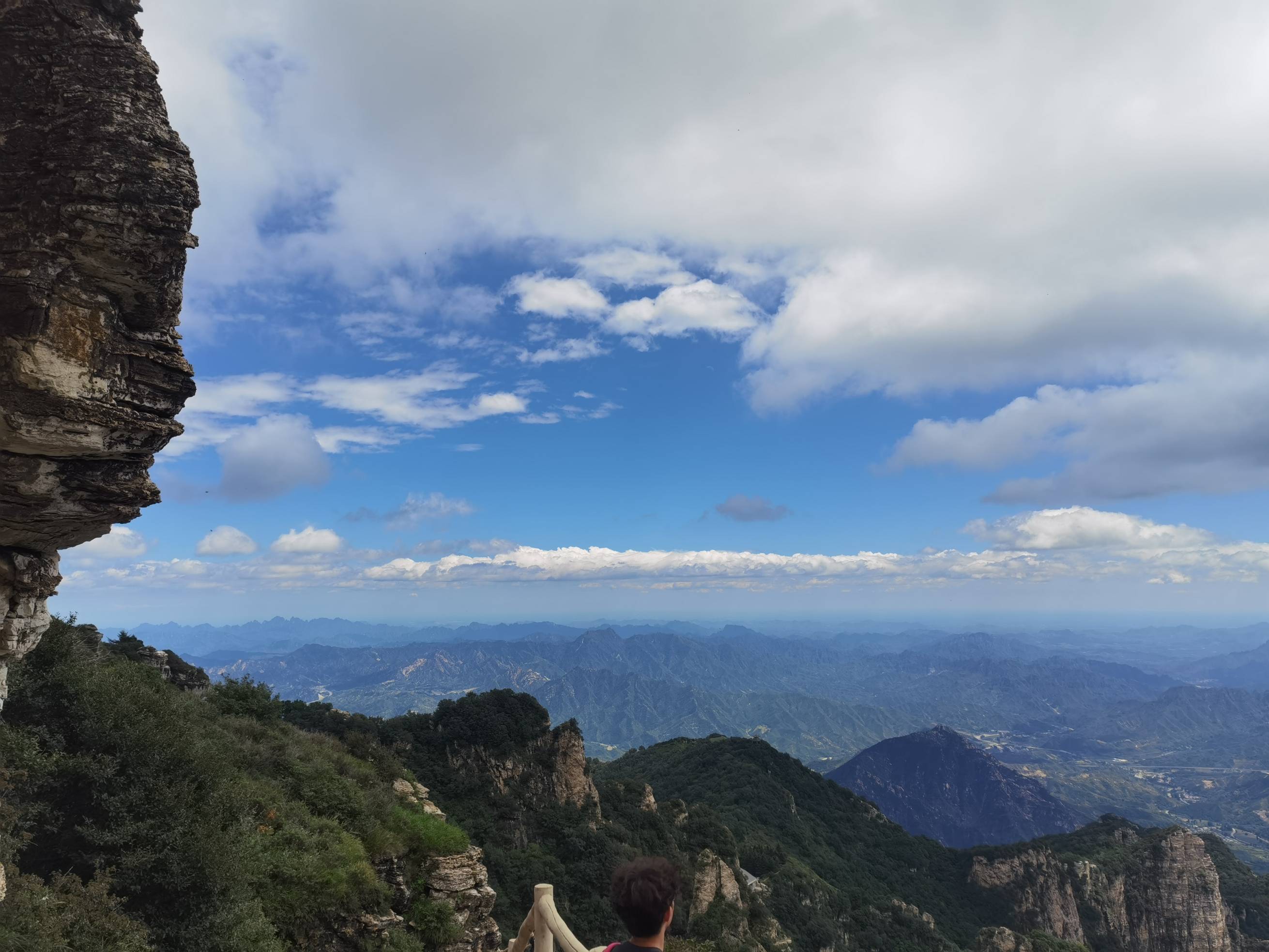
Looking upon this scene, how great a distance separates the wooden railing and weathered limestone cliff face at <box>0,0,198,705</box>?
9640mm

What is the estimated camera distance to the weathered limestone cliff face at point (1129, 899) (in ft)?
300

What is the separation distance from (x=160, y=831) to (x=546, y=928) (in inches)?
638

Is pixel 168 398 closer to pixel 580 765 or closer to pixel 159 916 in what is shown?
pixel 159 916

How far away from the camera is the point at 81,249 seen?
8.90 meters

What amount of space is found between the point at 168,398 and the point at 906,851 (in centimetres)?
13176

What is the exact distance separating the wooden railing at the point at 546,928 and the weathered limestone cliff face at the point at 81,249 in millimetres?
Result: 9640

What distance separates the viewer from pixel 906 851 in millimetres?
106812

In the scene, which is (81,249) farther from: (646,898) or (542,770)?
(542,770)

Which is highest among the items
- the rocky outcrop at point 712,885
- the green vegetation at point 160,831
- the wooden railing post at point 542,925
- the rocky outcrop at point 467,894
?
the wooden railing post at point 542,925

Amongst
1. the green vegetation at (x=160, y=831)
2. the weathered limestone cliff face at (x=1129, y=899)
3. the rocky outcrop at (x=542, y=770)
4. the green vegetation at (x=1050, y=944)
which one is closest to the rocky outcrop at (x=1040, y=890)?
the weathered limestone cliff face at (x=1129, y=899)

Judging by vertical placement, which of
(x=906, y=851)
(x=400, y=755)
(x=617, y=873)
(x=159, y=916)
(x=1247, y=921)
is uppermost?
(x=617, y=873)

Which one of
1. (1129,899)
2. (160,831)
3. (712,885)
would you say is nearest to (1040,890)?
(1129,899)

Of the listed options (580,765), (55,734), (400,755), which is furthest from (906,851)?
(55,734)

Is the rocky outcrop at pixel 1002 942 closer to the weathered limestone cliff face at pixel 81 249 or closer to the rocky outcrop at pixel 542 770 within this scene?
the rocky outcrop at pixel 542 770
